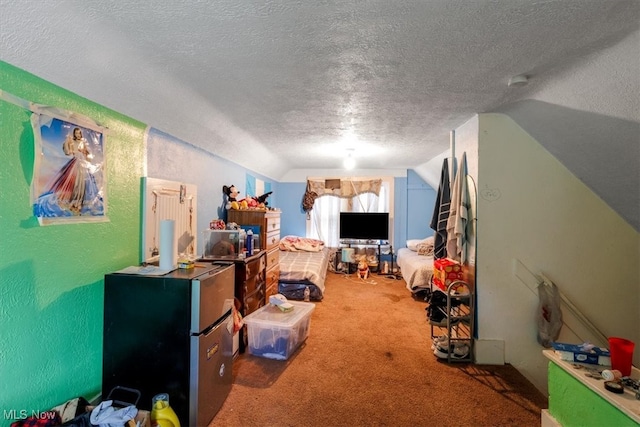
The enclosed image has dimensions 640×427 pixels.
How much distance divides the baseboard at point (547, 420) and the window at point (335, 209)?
442 centimetres

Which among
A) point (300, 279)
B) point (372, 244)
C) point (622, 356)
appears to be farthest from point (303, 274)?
point (622, 356)

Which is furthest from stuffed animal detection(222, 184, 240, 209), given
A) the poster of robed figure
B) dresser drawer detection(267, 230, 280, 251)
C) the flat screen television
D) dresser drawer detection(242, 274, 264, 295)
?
the flat screen television

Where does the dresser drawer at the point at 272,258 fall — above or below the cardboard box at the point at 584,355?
above

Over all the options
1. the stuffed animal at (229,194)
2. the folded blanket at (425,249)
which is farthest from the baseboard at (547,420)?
the folded blanket at (425,249)

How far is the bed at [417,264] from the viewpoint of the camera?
13.9ft

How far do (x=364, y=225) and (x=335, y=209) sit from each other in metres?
0.78

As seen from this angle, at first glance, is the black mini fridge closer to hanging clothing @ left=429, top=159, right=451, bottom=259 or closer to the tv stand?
hanging clothing @ left=429, top=159, right=451, bottom=259

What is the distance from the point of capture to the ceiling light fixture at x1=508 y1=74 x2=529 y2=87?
184 cm

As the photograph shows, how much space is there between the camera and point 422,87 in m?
2.04

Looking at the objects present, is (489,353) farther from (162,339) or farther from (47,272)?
(47,272)

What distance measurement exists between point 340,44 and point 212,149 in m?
2.14

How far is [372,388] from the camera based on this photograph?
2.17 m

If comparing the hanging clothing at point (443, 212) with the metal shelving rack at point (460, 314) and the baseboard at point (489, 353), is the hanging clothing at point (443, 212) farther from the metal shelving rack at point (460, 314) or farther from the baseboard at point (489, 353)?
the baseboard at point (489, 353)

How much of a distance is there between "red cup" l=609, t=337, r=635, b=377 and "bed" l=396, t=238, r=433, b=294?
2.63m
